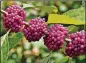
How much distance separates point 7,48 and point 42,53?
1.27 metres

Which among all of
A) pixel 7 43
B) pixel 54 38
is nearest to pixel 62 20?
pixel 54 38

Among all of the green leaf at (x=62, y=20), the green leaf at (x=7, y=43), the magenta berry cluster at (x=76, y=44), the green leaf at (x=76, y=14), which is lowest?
the magenta berry cluster at (x=76, y=44)

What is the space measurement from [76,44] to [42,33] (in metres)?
0.13

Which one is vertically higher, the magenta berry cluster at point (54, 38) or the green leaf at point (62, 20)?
the green leaf at point (62, 20)

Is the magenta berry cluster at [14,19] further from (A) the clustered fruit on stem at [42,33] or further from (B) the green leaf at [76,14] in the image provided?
(B) the green leaf at [76,14]

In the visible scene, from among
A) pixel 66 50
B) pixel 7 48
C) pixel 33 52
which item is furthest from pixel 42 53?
pixel 7 48

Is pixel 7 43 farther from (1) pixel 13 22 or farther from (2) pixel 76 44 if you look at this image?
(2) pixel 76 44

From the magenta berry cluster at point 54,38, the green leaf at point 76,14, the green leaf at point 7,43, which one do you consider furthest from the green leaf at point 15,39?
the green leaf at point 76,14

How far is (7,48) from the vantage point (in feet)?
3.60

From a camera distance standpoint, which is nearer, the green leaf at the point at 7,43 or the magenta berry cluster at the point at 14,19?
the green leaf at the point at 7,43

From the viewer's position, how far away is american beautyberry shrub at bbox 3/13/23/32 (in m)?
1.20

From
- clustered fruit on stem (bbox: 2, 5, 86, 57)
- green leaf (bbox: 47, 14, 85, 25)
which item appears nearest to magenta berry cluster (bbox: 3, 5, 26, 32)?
clustered fruit on stem (bbox: 2, 5, 86, 57)

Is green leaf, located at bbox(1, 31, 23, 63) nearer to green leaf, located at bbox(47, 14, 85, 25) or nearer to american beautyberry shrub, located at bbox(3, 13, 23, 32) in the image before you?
american beautyberry shrub, located at bbox(3, 13, 23, 32)

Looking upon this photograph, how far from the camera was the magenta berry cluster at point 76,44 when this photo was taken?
3.98 feet
